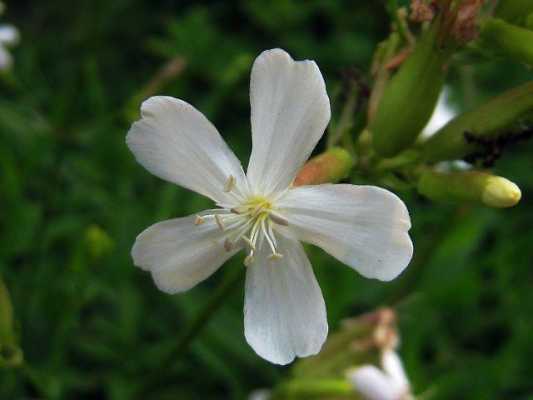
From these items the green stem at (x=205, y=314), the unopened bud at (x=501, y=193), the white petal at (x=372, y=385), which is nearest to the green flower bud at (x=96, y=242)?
the green stem at (x=205, y=314)

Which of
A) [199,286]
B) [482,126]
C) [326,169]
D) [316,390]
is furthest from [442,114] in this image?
[326,169]

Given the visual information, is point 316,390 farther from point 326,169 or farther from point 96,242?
point 326,169

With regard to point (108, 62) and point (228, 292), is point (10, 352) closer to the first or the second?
point (228, 292)

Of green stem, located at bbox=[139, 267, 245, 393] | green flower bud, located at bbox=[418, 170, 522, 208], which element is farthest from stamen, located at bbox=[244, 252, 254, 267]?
green flower bud, located at bbox=[418, 170, 522, 208]

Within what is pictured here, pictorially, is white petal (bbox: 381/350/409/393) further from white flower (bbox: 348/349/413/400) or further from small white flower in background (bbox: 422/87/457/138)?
small white flower in background (bbox: 422/87/457/138)

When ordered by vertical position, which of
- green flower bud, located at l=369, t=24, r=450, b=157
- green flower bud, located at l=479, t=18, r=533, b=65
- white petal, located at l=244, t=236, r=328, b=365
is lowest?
white petal, located at l=244, t=236, r=328, b=365
